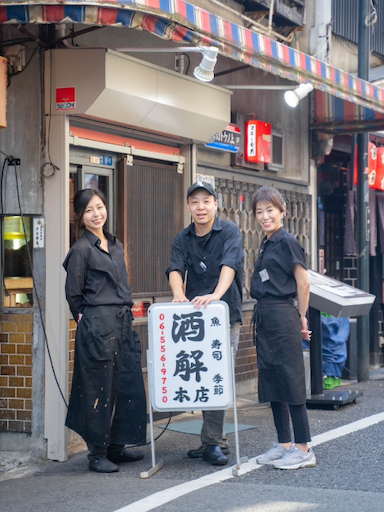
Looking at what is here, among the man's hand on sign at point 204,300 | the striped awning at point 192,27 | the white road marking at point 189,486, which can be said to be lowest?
the white road marking at point 189,486

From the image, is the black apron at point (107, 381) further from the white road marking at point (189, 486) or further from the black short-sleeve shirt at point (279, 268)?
the black short-sleeve shirt at point (279, 268)

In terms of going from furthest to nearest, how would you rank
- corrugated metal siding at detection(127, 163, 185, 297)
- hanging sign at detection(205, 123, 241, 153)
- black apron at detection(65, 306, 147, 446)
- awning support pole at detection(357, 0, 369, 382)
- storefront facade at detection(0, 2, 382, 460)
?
1. awning support pole at detection(357, 0, 369, 382)
2. hanging sign at detection(205, 123, 241, 153)
3. corrugated metal siding at detection(127, 163, 185, 297)
4. storefront facade at detection(0, 2, 382, 460)
5. black apron at detection(65, 306, 147, 446)

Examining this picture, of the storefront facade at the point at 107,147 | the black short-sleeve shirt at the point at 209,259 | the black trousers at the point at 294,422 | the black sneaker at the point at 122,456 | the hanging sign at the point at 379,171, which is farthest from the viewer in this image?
the hanging sign at the point at 379,171

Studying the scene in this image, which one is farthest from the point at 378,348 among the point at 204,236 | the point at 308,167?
the point at 204,236

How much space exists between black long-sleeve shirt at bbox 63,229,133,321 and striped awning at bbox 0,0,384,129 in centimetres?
162

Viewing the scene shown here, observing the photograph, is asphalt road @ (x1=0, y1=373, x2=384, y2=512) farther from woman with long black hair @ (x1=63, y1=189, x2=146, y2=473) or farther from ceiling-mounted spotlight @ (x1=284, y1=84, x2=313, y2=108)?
ceiling-mounted spotlight @ (x1=284, y1=84, x2=313, y2=108)

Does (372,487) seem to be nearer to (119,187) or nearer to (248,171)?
(119,187)

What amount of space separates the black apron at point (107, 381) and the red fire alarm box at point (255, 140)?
4.26m

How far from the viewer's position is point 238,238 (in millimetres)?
6336

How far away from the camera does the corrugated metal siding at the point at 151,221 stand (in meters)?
8.16

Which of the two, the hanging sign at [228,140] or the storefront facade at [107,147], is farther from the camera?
the hanging sign at [228,140]

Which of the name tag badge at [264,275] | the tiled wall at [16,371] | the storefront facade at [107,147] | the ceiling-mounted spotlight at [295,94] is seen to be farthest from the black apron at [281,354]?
the ceiling-mounted spotlight at [295,94]

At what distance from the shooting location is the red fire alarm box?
33.4 ft

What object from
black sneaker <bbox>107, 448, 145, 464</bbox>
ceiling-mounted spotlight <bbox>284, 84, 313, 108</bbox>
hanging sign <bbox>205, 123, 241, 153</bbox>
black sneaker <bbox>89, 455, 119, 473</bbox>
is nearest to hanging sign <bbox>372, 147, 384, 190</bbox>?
hanging sign <bbox>205, 123, 241, 153</bbox>
